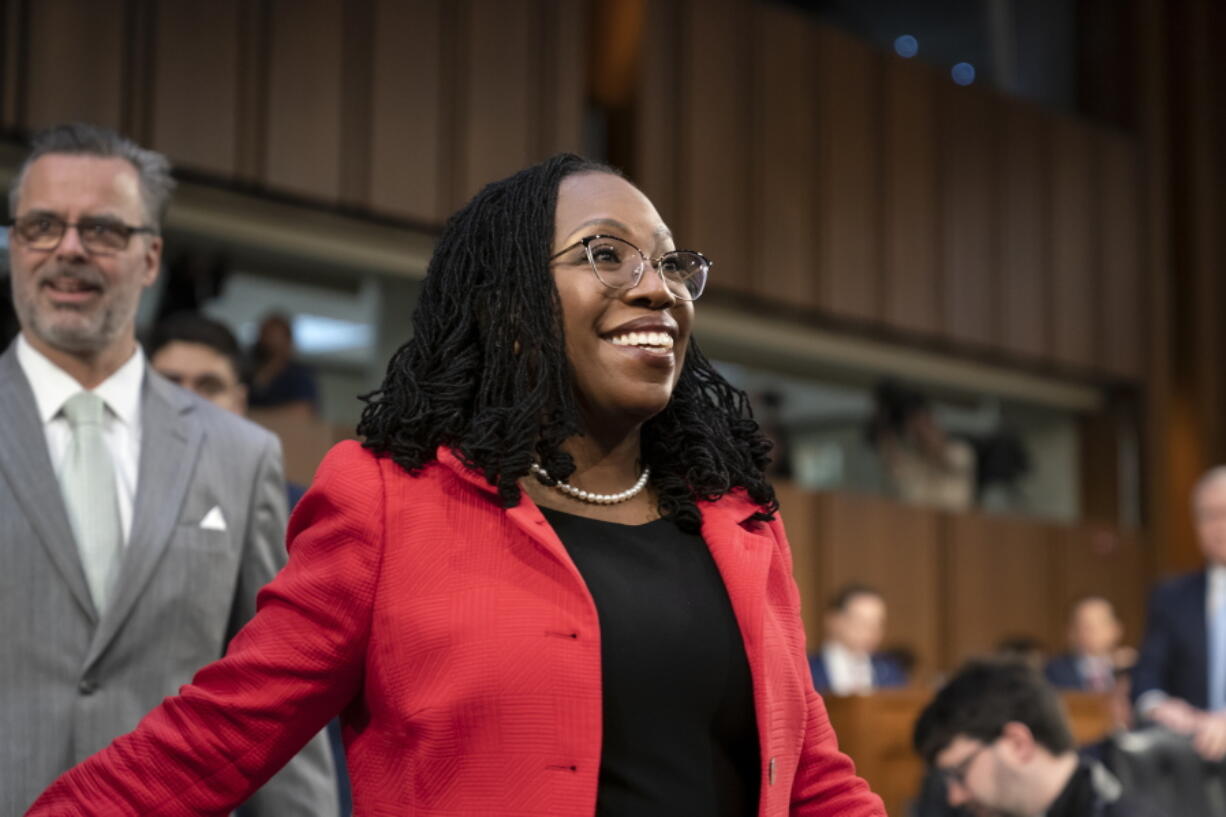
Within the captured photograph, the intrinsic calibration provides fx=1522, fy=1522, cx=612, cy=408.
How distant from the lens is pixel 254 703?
1.32 meters

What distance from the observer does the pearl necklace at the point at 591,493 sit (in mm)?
1460

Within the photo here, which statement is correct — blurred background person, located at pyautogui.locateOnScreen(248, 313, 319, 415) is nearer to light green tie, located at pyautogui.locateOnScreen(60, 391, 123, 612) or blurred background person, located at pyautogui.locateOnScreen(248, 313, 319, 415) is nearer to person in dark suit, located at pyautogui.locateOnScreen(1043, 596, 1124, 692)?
light green tie, located at pyautogui.locateOnScreen(60, 391, 123, 612)

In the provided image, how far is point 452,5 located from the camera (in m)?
6.81

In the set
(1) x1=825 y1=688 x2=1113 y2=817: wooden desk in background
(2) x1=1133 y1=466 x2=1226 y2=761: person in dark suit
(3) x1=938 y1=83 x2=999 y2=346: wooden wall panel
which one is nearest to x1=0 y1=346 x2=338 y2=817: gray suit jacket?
(1) x1=825 y1=688 x2=1113 y2=817: wooden desk in background

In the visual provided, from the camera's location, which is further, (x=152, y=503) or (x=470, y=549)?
(x=152, y=503)

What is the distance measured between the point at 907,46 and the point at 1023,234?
1.39 metres

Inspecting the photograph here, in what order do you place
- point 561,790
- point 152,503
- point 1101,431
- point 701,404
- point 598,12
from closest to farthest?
point 561,790
point 701,404
point 152,503
point 598,12
point 1101,431

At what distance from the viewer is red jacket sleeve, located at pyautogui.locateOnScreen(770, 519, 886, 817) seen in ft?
4.87

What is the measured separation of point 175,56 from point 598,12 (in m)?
2.38

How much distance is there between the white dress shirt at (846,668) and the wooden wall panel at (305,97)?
10.1ft

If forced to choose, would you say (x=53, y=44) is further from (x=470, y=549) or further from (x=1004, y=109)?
(x=1004, y=109)

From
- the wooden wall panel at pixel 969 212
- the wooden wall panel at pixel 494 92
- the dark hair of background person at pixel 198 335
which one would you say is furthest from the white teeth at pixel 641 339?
the wooden wall panel at pixel 969 212

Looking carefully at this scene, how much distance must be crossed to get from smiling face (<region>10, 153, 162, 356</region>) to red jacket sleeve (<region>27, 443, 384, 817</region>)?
92cm

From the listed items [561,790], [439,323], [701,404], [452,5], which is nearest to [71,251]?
[439,323]
